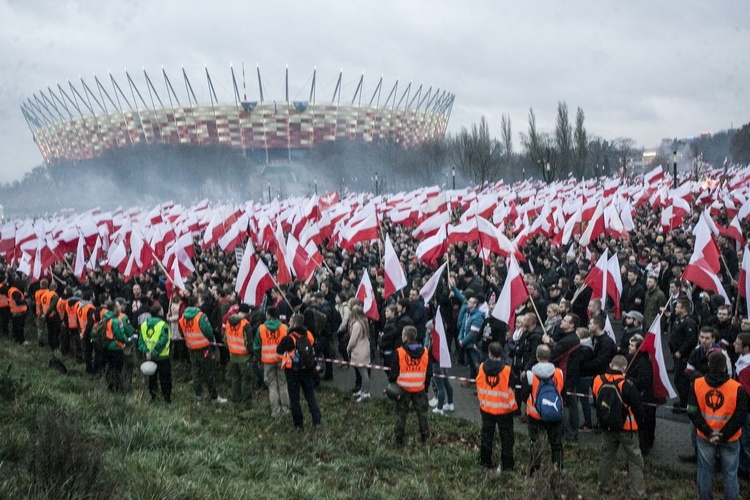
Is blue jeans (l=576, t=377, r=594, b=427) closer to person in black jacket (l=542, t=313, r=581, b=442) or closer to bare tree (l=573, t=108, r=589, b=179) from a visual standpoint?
person in black jacket (l=542, t=313, r=581, b=442)

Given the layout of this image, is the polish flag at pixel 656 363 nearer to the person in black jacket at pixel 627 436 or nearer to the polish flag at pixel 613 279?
the person in black jacket at pixel 627 436

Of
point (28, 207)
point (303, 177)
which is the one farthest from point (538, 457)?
point (28, 207)

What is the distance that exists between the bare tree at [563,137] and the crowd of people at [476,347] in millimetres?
56135

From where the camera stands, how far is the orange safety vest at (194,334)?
9.70 m

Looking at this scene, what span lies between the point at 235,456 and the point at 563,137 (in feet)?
225

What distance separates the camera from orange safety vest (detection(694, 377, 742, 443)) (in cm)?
567

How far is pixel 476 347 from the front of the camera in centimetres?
970

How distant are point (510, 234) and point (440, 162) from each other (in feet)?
212

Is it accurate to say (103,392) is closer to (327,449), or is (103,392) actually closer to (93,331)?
(93,331)

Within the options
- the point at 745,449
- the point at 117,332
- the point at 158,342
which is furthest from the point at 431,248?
the point at 745,449

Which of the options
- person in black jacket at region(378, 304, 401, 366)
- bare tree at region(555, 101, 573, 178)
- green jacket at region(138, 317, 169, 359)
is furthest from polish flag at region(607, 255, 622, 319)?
bare tree at region(555, 101, 573, 178)

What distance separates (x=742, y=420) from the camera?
567 cm

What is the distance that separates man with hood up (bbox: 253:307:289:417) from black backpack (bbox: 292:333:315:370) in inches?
18.2

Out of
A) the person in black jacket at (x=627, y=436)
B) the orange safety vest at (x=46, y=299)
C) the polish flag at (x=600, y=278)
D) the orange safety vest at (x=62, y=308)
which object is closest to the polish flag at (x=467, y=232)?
the polish flag at (x=600, y=278)
